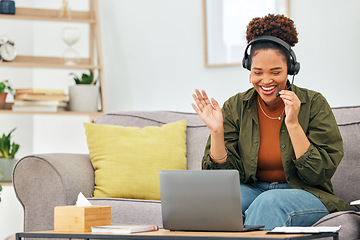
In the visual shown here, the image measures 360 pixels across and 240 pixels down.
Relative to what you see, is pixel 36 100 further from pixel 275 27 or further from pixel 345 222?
pixel 345 222

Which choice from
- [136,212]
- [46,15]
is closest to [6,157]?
[46,15]

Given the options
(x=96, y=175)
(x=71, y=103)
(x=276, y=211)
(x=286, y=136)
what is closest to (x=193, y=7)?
(x=71, y=103)

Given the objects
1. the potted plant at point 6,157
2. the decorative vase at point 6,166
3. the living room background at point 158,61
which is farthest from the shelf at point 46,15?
the decorative vase at point 6,166

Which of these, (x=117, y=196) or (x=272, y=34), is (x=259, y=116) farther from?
(x=117, y=196)

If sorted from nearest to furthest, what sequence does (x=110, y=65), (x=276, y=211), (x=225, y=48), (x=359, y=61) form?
(x=276, y=211)
(x=359, y=61)
(x=225, y=48)
(x=110, y=65)

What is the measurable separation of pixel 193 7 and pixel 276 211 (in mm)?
2097

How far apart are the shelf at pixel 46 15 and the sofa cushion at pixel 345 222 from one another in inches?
90.9

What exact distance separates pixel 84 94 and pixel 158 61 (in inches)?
20.3

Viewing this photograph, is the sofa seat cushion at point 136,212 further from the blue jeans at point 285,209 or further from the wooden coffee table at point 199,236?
the wooden coffee table at point 199,236

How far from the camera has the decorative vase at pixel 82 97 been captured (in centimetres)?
343

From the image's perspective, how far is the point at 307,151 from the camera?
1847 millimetres

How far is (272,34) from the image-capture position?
6.44 feet

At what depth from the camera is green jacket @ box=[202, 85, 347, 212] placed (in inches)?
72.9

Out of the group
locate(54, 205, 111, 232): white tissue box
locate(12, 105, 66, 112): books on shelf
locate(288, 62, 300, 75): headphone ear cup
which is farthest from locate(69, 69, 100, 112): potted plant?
locate(54, 205, 111, 232): white tissue box
